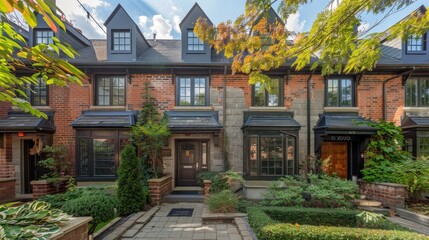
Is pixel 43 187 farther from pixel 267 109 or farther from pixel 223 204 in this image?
pixel 267 109

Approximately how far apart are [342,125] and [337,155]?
2038 mm

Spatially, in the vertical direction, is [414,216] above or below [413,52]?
below

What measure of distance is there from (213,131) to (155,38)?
759 centimetres

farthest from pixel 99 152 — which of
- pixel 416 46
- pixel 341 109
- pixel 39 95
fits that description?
pixel 416 46

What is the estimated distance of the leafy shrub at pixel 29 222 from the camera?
2.48 metres

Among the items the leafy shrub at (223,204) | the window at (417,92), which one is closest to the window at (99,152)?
the leafy shrub at (223,204)

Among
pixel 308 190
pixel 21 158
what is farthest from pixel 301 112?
pixel 21 158

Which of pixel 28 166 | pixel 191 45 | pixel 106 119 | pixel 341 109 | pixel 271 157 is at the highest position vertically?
pixel 191 45

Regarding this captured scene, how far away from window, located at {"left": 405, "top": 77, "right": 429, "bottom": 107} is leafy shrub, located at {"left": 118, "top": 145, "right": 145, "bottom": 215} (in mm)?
11821

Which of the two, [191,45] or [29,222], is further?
[191,45]

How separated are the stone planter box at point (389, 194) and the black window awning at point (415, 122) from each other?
3180 millimetres

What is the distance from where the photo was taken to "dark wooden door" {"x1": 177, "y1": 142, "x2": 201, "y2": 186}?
9719 millimetres

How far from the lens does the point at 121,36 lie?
9.57 metres

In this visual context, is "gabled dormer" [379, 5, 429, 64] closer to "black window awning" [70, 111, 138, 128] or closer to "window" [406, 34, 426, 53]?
"window" [406, 34, 426, 53]
